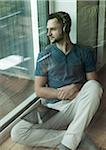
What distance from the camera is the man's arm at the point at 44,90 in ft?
5.52

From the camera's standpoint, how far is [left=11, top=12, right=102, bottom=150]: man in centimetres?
164

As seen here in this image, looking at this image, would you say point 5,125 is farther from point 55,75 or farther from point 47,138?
point 55,75

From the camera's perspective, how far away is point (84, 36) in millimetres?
2182

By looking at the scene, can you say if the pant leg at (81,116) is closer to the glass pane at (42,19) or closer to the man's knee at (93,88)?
the man's knee at (93,88)

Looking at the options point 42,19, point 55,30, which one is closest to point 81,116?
point 55,30

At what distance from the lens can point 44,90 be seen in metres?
1.68

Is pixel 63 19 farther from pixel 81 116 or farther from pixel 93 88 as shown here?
pixel 81 116

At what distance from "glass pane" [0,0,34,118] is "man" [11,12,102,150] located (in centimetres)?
18

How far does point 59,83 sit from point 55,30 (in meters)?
0.30

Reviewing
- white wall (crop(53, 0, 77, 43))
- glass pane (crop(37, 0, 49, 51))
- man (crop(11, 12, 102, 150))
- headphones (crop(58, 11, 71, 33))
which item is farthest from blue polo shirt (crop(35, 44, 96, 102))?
white wall (crop(53, 0, 77, 43))

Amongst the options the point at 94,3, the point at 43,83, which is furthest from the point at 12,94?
the point at 94,3

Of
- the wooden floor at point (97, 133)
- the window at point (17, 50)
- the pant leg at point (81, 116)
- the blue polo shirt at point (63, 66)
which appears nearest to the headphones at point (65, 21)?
the blue polo shirt at point (63, 66)

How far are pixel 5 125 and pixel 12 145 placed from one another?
130 millimetres

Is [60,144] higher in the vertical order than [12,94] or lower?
lower
